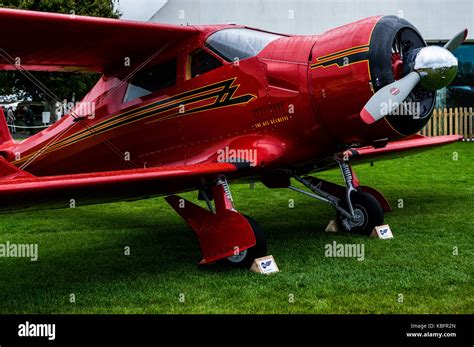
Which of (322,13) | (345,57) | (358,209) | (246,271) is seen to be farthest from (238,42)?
(322,13)

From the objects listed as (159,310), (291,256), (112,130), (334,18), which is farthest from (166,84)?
(334,18)

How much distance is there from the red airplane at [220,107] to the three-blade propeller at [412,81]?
0.01 meters

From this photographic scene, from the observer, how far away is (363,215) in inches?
276

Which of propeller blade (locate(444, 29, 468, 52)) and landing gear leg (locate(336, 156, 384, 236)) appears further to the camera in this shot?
landing gear leg (locate(336, 156, 384, 236))

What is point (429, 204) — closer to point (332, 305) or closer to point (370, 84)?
point (370, 84)

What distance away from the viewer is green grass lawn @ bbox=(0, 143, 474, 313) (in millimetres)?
4523

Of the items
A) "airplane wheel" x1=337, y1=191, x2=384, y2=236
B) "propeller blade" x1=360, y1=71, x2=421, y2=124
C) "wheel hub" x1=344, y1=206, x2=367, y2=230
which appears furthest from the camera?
"wheel hub" x1=344, y1=206, x2=367, y2=230

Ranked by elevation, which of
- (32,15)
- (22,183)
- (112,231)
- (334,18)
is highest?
(334,18)

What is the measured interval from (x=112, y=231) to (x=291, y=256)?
3.17 metres

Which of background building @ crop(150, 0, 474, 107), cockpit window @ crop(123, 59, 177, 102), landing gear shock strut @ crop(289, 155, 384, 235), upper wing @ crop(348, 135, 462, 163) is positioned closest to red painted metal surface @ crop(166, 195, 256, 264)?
landing gear shock strut @ crop(289, 155, 384, 235)

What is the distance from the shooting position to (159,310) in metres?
4.42

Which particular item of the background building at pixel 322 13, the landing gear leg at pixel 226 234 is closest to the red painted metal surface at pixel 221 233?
the landing gear leg at pixel 226 234

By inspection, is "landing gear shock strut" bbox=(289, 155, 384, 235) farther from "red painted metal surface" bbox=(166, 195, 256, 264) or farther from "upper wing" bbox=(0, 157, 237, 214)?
"upper wing" bbox=(0, 157, 237, 214)

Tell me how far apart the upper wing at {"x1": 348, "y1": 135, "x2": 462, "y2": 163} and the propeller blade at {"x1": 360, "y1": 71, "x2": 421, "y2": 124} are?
221 cm
